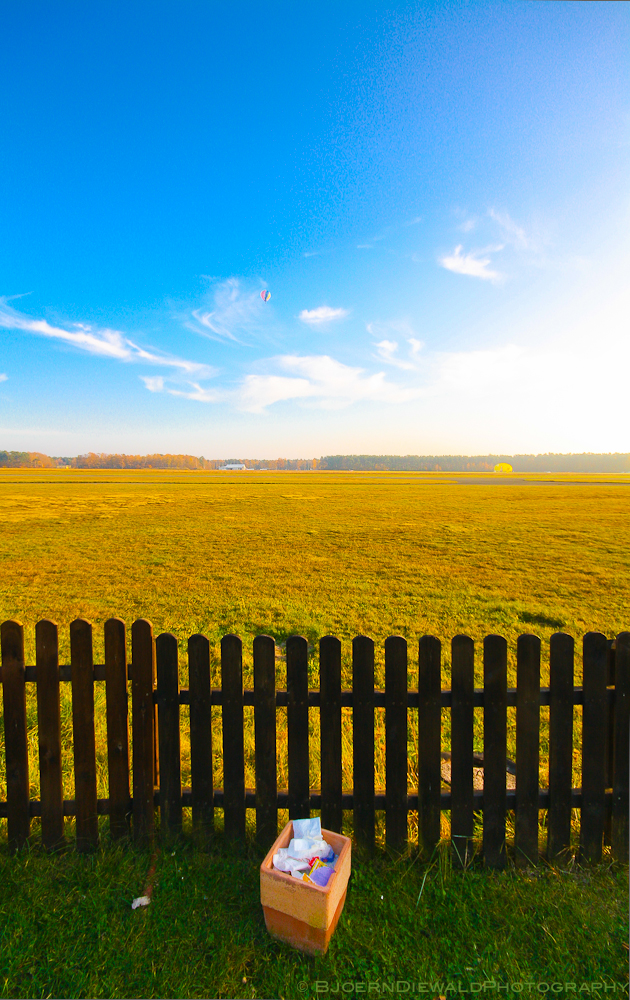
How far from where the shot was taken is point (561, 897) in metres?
2.54

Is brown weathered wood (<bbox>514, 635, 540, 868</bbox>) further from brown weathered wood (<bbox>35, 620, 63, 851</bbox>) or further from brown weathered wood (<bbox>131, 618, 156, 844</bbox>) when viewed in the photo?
brown weathered wood (<bbox>35, 620, 63, 851</bbox>)

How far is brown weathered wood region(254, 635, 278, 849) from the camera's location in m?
2.82

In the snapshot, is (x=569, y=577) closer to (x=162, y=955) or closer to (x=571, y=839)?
(x=571, y=839)

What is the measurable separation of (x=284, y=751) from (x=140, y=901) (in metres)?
2.02

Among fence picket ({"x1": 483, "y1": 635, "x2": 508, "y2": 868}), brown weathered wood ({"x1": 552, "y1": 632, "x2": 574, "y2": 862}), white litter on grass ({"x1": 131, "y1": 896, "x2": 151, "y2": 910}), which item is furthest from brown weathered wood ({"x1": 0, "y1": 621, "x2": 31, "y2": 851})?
brown weathered wood ({"x1": 552, "y1": 632, "x2": 574, "y2": 862})

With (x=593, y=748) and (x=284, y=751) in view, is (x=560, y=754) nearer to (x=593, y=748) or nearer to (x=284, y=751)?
(x=593, y=748)

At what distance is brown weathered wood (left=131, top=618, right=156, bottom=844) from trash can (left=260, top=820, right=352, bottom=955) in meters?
0.99

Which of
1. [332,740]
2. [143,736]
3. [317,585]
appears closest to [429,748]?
[332,740]

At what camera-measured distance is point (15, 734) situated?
2.92 m

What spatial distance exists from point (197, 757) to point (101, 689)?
3405mm

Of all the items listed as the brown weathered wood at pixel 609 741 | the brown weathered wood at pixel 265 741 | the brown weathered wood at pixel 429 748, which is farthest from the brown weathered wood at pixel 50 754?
the brown weathered wood at pixel 609 741

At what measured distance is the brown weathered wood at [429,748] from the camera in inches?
111

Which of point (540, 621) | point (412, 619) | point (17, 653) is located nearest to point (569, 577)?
point (540, 621)

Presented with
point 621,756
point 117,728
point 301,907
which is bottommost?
point 301,907
